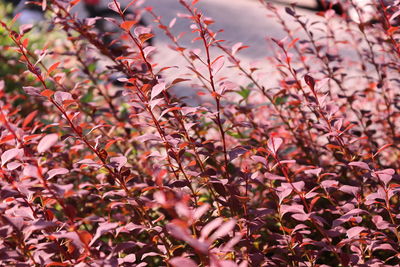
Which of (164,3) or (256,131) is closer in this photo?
(256,131)

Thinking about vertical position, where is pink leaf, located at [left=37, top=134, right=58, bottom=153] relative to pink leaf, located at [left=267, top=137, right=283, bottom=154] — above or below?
above

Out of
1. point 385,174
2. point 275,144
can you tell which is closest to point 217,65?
point 275,144

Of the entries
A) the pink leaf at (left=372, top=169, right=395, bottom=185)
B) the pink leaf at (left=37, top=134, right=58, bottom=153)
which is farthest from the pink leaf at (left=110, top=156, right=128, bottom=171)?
the pink leaf at (left=372, top=169, right=395, bottom=185)

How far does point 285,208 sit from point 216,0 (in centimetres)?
815

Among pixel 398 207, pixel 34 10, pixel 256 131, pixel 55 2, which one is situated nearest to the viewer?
pixel 398 207

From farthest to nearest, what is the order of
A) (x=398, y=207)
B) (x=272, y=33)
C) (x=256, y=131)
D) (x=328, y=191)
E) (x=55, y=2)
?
(x=272, y=33) < (x=256, y=131) < (x=55, y=2) < (x=398, y=207) < (x=328, y=191)

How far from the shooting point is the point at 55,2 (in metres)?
2.26

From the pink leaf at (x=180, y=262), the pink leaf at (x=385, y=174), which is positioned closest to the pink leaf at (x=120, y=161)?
the pink leaf at (x=180, y=262)

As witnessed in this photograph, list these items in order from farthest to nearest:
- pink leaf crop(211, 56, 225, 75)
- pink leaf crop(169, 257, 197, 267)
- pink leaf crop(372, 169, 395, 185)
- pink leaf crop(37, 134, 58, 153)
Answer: pink leaf crop(211, 56, 225, 75) → pink leaf crop(372, 169, 395, 185) → pink leaf crop(37, 134, 58, 153) → pink leaf crop(169, 257, 197, 267)

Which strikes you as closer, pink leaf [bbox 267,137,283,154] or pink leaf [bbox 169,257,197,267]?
pink leaf [bbox 169,257,197,267]

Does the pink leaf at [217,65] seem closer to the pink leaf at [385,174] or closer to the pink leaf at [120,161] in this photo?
the pink leaf at [120,161]

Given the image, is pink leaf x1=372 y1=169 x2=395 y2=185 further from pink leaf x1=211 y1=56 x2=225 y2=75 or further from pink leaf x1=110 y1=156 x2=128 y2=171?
pink leaf x1=110 y1=156 x2=128 y2=171

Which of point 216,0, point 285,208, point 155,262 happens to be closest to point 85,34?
point 155,262

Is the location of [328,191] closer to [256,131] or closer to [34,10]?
[256,131]
